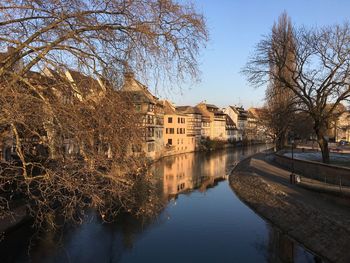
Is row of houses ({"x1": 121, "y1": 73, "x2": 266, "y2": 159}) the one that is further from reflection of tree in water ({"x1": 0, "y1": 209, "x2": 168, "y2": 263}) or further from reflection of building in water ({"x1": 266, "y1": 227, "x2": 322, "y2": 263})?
reflection of building in water ({"x1": 266, "y1": 227, "x2": 322, "y2": 263})

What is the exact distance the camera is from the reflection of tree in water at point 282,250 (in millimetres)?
15562

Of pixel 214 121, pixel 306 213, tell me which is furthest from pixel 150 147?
pixel 214 121

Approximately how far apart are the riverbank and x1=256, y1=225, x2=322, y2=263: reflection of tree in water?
0.33 metres

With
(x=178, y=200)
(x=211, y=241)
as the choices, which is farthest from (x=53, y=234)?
(x=178, y=200)

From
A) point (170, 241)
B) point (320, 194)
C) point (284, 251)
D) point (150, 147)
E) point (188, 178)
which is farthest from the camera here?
point (150, 147)

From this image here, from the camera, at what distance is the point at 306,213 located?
18938 millimetres

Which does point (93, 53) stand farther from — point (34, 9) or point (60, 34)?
point (34, 9)

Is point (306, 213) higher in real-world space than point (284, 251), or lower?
higher

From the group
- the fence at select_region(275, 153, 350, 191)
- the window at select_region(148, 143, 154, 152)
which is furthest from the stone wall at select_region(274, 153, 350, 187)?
the window at select_region(148, 143, 154, 152)

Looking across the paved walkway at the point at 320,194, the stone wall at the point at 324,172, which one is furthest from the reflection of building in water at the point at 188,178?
the stone wall at the point at 324,172

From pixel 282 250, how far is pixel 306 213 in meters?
2.91

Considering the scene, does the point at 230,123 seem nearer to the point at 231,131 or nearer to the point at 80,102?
the point at 231,131

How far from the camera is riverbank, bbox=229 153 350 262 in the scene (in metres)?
15.3

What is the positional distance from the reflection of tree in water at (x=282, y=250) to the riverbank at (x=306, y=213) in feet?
1.09
